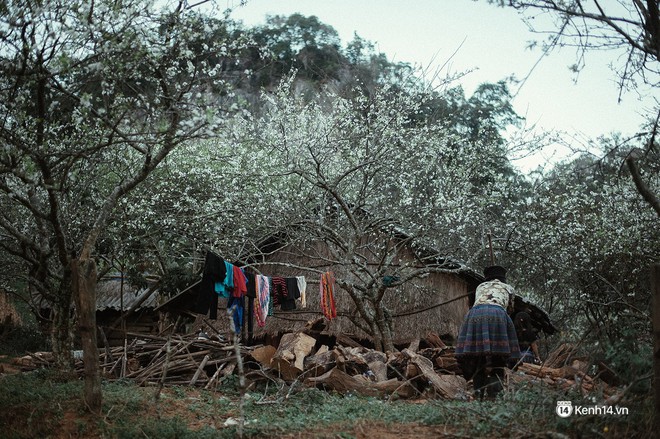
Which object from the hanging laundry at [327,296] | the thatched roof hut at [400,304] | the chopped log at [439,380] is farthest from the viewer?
the thatched roof hut at [400,304]

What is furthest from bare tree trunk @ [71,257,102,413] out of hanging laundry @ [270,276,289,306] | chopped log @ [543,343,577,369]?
chopped log @ [543,343,577,369]

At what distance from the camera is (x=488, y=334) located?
9.23 metres

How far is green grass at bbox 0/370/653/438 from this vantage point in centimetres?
618

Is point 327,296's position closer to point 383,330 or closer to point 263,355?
point 383,330

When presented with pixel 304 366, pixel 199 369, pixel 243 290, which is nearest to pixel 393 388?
pixel 304 366

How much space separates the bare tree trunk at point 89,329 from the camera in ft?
26.3

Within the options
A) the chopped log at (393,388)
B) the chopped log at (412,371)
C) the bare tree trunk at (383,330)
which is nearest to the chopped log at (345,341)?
the bare tree trunk at (383,330)

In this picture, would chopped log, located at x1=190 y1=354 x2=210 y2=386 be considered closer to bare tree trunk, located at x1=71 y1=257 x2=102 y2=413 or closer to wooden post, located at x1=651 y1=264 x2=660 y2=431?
bare tree trunk, located at x1=71 y1=257 x2=102 y2=413

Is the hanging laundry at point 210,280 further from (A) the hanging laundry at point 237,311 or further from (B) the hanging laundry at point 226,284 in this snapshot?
(A) the hanging laundry at point 237,311

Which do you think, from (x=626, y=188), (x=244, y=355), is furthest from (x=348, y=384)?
(x=626, y=188)

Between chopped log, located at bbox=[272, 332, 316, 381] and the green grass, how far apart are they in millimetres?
755

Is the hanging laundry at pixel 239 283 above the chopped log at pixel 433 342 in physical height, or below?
above

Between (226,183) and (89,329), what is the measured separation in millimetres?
8381

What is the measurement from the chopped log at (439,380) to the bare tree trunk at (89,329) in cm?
475
